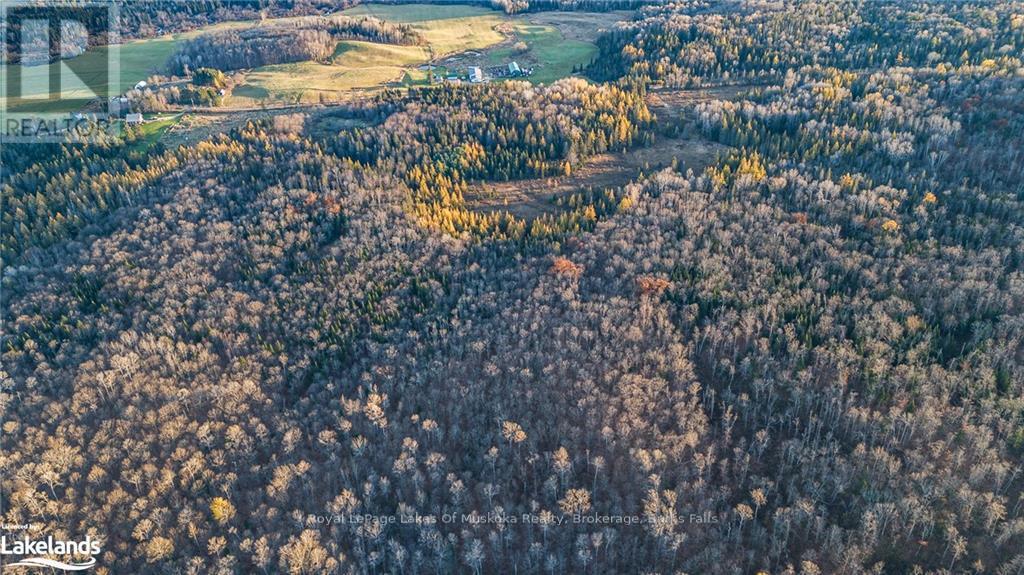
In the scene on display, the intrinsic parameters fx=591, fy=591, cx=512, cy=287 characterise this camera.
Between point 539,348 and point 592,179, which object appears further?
point 592,179

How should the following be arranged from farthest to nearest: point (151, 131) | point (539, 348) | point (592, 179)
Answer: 1. point (151, 131)
2. point (592, 179)
3. point (539, 348)

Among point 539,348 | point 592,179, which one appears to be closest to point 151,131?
point 592,179

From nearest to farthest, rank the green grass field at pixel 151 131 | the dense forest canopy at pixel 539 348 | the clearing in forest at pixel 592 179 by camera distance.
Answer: the dense forest canopy at pixel 539 348
the clearing in forest at pixel 592 179
the green grass field at pixel 151 131

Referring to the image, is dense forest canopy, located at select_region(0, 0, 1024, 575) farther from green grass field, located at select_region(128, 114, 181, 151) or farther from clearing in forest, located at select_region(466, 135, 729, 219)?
green grass field, located at select_region(128, 114, 181, 151)

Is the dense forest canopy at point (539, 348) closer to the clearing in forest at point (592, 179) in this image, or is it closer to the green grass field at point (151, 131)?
the clearing in forest at point (592, 179)

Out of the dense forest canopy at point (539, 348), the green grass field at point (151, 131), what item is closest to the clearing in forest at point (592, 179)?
the dense forest canopy at point (539, 348)

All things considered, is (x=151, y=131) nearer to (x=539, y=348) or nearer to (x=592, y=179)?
(x=592, y=179)

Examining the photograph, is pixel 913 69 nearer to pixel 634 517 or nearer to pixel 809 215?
pixel 809 215

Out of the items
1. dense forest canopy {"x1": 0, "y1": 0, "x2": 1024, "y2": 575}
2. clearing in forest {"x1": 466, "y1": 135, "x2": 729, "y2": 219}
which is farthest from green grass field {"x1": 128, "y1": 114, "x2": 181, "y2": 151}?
clearing in forest {"x1": 466, "y1": 135, "x2": 729, "y2": 219}

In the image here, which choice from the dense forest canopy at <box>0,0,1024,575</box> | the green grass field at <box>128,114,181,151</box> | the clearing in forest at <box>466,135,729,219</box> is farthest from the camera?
the green grass field at <box>128,114,181,151</box>

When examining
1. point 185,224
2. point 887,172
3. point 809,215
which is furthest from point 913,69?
point 185,224
